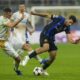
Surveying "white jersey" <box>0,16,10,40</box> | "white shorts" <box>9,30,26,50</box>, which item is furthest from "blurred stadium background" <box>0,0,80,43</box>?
"white jersey" <box>0,16,10,40</box>

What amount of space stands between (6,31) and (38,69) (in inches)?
61.8

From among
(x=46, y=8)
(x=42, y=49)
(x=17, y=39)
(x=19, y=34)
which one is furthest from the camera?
(x=46, y=8)

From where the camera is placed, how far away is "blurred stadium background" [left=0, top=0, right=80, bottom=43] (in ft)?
134

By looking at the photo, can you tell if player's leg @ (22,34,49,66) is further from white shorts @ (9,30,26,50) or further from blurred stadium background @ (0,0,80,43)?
blurred stadium background @ (0,0,80,43)

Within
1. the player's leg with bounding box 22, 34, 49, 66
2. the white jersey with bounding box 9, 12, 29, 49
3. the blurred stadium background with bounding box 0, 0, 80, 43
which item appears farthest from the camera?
the blurred stadium background with bounding box 0, 0, 80, 43

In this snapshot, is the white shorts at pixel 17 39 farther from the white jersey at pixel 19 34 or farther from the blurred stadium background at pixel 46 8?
the blurred stadium background at pixel 46 8

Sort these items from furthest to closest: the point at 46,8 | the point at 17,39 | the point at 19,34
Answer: the point at 46,8 < the point at 19,34 < the point at 17,39

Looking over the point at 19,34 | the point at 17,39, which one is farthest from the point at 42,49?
the point at 19,34

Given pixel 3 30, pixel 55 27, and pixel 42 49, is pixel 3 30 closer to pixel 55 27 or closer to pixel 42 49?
pixel 42 49

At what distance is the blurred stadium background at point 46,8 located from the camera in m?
41.0

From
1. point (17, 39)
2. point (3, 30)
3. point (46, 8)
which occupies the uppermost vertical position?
point (3, 30)

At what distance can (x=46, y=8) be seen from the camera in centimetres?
4450

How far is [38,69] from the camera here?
55.0 ft

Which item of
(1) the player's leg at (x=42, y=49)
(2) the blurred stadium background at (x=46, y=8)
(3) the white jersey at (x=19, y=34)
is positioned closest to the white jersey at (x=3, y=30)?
(1) the player's leg at (x=42, y=49)
